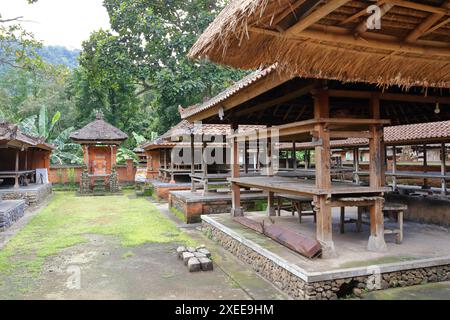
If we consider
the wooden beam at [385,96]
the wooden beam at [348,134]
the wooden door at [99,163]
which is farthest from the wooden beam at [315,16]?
the wooden door at [99,163]

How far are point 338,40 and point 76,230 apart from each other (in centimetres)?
942

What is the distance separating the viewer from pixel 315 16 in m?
2.80

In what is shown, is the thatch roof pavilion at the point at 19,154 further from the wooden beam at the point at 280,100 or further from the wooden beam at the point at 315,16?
the wooden beam at the point at 315,16

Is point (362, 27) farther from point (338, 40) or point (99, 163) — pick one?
point (99, 163)

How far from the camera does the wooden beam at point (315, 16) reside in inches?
103

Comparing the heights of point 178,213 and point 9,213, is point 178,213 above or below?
below

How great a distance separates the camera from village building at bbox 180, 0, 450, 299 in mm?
3182

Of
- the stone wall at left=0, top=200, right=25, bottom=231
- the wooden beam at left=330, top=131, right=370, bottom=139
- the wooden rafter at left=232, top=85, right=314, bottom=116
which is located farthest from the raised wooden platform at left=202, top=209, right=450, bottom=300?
the stone wall at left=0, top=200, right=25, bottom=231

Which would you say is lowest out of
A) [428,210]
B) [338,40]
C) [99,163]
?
[428,210]

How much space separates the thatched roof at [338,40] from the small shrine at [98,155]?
19.1 meters

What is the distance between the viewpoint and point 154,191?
19.0 metres

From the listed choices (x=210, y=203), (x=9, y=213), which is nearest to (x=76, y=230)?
(x=9, y=213)
